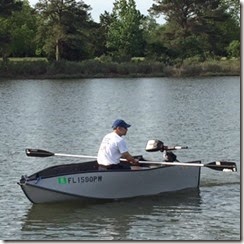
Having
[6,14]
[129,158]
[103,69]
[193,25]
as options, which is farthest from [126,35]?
[129,158]

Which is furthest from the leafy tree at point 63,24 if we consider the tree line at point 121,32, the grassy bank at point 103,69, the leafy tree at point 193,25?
the leafy tree at point 193,25

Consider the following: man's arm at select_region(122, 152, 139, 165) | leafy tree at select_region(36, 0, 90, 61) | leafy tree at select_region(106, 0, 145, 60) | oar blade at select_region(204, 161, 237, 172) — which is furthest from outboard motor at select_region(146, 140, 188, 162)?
leafy tree at select_region(106, 0, 145, 60)

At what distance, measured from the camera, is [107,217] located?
1516 cm

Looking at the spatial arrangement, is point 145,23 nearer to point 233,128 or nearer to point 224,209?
point 233,128

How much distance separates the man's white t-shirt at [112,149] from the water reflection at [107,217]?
38.0 inches

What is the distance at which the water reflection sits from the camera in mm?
13984

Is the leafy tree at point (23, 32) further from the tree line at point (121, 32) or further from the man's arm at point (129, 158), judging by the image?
the man's arm at point (129, 158)

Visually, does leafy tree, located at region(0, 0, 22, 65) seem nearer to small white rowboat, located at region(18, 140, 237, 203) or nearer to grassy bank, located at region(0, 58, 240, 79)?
grassy bank, located at region(0, 58, 240, 79)

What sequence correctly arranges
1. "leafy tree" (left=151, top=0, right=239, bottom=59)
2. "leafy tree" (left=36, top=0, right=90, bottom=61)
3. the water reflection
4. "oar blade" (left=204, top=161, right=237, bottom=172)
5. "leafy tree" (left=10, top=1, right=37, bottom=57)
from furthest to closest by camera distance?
"leafy tree" (left=10, top=1, right=37, bottom=57)
"leafy tree" (left=151, top=0, right=239, bottom=59)
"leafy tree" (left=36, top=0, right=90, bottom=61)
"oar blade" (left=204, top=161, right=237, bottom=172)
the water reflection

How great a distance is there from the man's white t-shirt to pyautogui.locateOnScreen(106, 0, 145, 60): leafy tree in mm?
66156

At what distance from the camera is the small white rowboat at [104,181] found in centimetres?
1532

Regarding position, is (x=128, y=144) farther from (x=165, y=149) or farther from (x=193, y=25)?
(x=193, y=25)

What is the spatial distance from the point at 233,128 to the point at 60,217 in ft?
53.9

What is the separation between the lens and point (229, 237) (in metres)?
13.7
